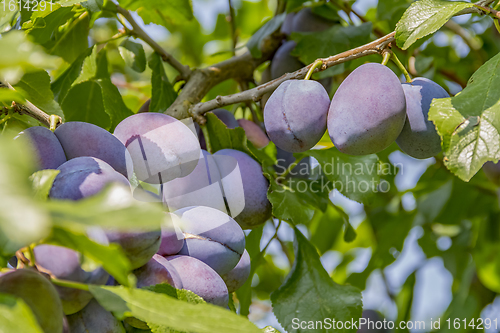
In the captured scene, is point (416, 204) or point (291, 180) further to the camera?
point (416, 204)

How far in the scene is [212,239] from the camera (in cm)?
70

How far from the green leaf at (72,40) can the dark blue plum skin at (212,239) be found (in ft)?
2.27

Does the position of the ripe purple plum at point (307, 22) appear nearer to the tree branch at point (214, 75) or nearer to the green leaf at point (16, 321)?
the tree branch at point (214, 75)

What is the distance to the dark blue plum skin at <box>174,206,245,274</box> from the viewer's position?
2.27 feet

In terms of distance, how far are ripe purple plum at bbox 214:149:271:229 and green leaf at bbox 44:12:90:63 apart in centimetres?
55

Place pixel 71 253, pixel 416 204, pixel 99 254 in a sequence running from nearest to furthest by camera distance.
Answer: pixel 99 254 → pixel 71 253 → pixel 416 204

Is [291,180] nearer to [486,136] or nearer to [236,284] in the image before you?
[236,284]

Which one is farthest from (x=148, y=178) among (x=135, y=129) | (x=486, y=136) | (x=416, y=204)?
(x=416, y=204)

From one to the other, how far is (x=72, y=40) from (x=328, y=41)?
26.6 inches

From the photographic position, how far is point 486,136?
2.15ft

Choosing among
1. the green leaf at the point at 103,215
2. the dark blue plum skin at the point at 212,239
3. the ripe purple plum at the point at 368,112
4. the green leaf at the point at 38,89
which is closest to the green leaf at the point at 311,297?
the dark blue plum skin at the point at 212,239

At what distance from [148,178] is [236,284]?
9.1 inches

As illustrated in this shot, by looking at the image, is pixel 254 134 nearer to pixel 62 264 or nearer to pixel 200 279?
pixel 200 279

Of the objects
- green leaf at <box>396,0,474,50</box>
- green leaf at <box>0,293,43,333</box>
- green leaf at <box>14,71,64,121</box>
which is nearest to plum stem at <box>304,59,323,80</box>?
green leaf at <box>396,0,474,50</box>
